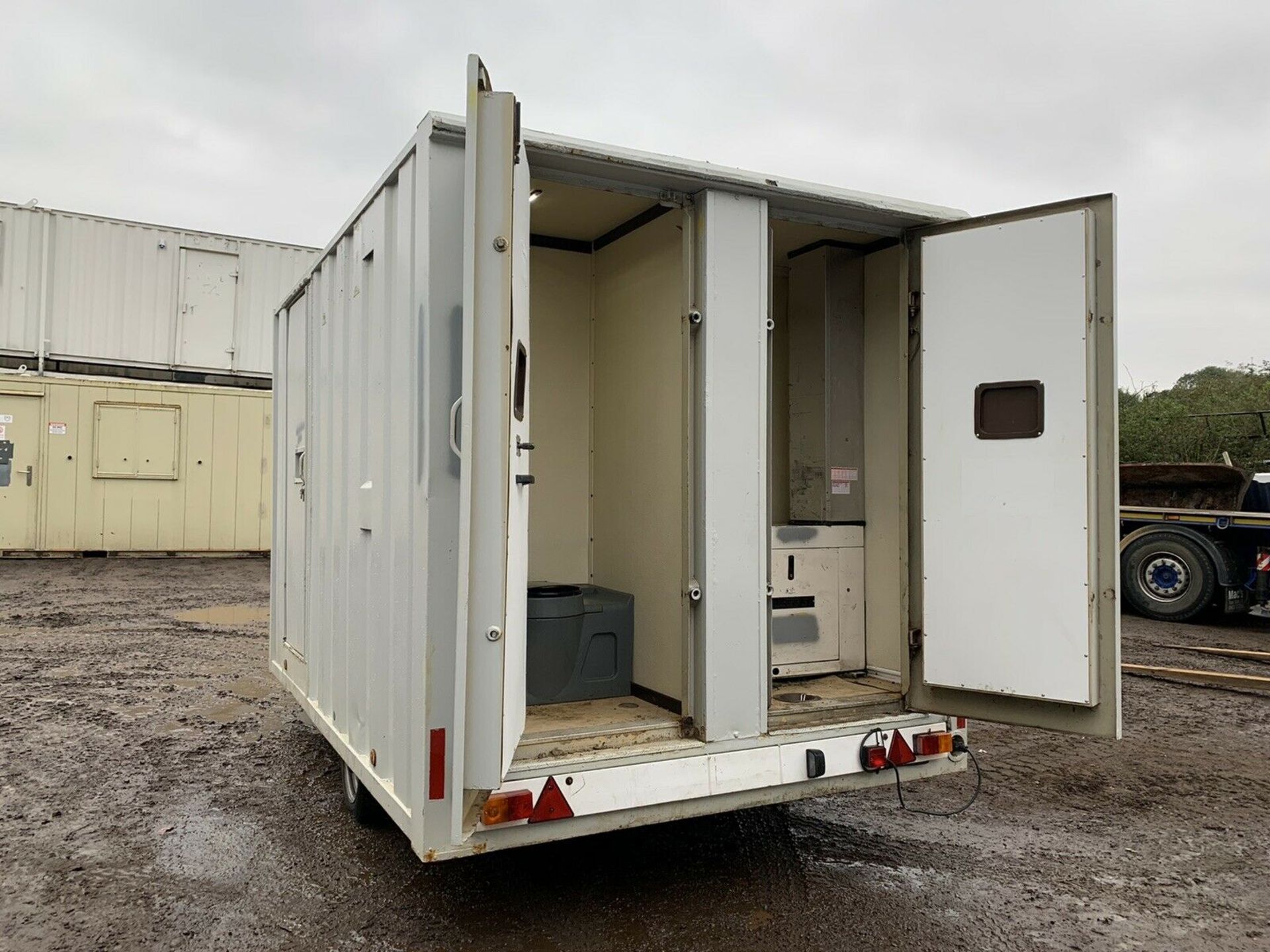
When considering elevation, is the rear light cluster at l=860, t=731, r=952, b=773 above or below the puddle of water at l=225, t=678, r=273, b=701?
above

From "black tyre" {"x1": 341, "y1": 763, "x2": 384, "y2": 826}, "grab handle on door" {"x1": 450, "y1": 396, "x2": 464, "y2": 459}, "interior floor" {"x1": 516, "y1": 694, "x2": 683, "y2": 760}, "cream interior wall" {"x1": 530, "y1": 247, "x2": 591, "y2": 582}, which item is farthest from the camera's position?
"cream interior wall" {"x1": 530, "y1": 247, "x2": 591, "y2": 582}

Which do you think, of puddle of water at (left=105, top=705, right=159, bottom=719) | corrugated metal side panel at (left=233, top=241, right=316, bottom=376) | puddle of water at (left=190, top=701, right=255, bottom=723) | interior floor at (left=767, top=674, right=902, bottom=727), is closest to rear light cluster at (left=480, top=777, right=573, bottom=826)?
interior floor at (left=767, top=674, right=902, bottom=727)

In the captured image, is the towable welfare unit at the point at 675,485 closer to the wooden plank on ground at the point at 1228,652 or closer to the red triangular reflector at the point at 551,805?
the red triangular reflector at the point at 551,805

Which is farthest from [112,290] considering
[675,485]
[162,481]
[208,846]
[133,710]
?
[675,485]

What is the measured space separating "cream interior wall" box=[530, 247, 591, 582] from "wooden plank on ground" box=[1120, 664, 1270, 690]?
5099 mm

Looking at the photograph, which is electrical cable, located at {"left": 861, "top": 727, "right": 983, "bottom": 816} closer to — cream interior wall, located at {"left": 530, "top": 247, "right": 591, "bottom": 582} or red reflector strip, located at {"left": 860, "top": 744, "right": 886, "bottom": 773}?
red reflector strip, located at {"left": 860, "top": 744, "right": 886, "bottom": 773}

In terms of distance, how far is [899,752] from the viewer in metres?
3.45

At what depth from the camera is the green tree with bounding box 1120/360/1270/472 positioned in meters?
13.8

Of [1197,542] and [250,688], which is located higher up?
[1197,542]

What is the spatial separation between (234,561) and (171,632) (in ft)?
19.6

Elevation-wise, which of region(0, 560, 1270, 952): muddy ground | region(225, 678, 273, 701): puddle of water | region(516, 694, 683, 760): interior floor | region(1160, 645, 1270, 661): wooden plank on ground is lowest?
region(0, 560, 1270, 952): muddy ground

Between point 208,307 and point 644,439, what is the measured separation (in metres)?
14.5

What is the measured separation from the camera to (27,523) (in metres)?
13.5

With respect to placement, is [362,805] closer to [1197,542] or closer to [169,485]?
[1197,542]
